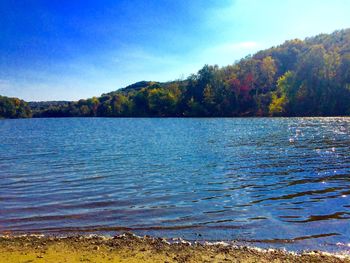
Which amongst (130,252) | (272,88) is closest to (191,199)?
(130,252)

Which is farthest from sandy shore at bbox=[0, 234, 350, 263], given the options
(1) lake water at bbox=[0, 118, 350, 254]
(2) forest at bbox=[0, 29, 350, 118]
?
(2) forest at bbox=[0, 29, 350, 118]

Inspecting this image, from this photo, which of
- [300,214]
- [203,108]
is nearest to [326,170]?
[300,214]

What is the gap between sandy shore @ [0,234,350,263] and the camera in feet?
30.6

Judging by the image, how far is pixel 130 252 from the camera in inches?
392

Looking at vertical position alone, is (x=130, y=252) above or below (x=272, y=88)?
below

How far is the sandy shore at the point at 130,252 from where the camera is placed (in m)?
9.32

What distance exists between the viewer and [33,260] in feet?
30.8

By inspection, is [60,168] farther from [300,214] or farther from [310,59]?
[310,59]

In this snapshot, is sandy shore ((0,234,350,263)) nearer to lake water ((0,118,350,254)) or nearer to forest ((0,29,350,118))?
lake water ((0,118,350,254))

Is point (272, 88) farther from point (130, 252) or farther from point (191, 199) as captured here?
point (130, 252)

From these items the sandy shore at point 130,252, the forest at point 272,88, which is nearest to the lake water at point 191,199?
the sandy shore at point 130,252

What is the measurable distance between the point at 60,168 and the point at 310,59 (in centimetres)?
11310

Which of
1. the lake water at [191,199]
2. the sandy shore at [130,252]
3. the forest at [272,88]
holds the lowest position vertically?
the lake water at [191,199]

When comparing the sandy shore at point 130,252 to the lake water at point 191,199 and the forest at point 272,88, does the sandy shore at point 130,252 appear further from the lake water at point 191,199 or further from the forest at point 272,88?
the forest at point 272,88
